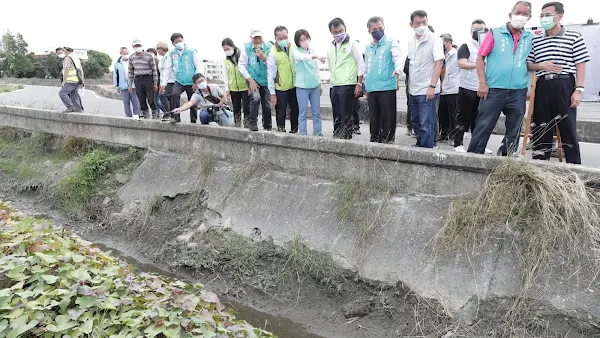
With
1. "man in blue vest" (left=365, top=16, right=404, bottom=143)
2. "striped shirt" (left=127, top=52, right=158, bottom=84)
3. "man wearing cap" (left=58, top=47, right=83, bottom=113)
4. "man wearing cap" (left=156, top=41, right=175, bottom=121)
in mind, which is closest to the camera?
"man in blue vest" (left=365, top=16, right=404, bottom=143)

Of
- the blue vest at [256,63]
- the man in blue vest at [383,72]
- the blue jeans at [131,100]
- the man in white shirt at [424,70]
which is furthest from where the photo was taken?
the blue jeans at [131,100]

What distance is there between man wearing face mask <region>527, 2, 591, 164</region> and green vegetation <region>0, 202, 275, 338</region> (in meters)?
3.52

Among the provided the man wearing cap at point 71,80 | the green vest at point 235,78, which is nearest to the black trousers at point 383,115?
the green vest at point 235,78

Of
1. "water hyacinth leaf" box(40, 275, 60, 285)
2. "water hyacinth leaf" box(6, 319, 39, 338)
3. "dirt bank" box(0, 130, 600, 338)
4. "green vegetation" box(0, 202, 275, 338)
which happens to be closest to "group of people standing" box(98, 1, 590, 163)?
"dirt bank" box(0, 130, 600, 338)

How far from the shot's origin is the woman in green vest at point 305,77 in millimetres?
6148

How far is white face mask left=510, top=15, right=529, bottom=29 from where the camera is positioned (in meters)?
4.46

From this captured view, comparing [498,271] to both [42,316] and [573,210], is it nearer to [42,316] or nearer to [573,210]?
[573,210]

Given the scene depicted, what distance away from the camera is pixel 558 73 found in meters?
4.46

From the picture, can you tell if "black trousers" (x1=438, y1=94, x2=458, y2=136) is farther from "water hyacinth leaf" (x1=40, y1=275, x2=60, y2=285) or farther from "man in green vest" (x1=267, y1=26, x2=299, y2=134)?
"water hyacinth leaf" (x1=40, y1=275, x2=60, y2=285)

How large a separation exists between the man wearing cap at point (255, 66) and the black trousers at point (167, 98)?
1949 millimetres

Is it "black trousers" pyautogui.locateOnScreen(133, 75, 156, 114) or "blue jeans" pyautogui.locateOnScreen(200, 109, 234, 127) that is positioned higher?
"black trousers" pyautogui.locateOnScreen(133, 75, 156, 114)

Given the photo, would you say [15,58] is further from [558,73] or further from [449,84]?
[558,73]

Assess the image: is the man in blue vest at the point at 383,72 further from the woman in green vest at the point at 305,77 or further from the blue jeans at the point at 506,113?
the blue jeans at the point at 506,113

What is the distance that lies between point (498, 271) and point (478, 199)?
0.67 meters
